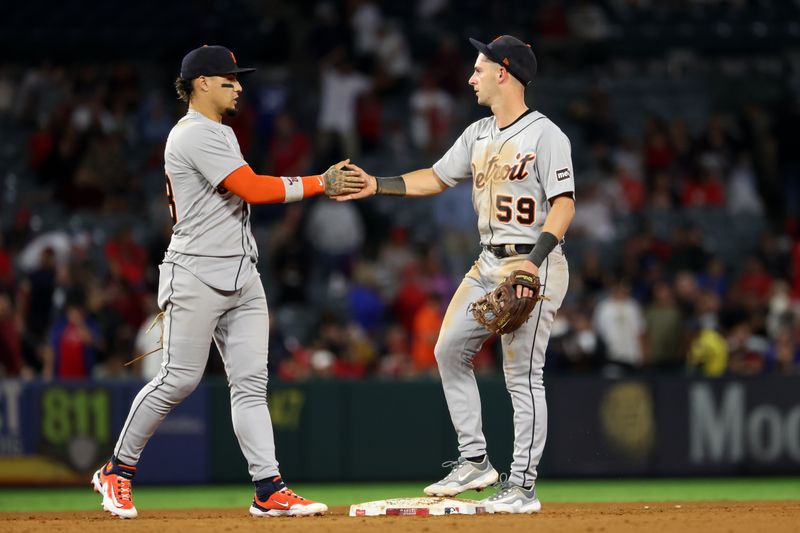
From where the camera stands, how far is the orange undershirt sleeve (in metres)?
6.76

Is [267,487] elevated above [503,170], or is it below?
below

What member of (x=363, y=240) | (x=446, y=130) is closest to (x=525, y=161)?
(x=363, y=240)

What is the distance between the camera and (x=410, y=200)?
53.8 ft

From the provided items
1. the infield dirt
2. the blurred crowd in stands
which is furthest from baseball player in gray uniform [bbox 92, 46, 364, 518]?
the blurred crowd in stands

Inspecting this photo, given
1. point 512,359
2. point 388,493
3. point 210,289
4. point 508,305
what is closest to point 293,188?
point 210,289

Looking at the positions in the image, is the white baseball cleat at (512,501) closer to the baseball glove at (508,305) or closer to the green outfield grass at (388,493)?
the baseball glove at (508,305)

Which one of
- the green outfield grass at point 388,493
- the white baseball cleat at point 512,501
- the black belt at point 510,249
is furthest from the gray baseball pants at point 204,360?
the green outfield grass at point 388,493

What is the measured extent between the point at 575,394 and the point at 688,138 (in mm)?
5757

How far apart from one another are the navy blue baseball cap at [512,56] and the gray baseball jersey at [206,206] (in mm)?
1451

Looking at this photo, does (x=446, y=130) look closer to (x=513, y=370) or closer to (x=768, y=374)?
(x=768, y=374)

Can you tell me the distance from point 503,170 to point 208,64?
5.39 ft

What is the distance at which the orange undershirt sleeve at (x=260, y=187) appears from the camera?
22.2 feet

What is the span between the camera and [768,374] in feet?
40.8

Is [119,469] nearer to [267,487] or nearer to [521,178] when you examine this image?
[267,487]
